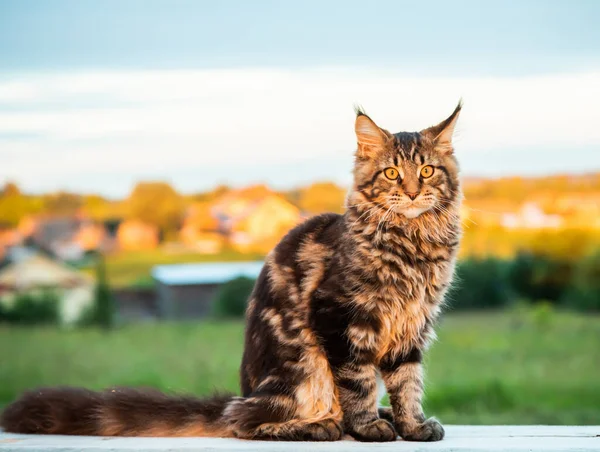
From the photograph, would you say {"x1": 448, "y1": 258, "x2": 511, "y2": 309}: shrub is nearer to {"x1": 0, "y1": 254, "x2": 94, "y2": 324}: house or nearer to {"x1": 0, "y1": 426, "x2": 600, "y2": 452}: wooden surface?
{"x1": 0, "y1": 254, "x2": 94, "y2": 324}: house

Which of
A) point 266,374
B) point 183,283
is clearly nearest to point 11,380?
point 183,283

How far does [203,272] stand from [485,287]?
2.51m

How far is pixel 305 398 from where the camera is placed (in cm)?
218

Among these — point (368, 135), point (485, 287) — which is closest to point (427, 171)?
point (368, 135)

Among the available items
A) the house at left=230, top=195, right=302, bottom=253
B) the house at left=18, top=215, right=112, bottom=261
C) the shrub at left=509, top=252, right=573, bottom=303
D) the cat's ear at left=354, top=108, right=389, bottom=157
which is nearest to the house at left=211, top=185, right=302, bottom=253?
the house at left=230, top=195, right=302, bottom=253

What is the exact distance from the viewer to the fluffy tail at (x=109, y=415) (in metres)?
2.26

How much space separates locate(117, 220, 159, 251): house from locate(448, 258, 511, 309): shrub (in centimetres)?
270

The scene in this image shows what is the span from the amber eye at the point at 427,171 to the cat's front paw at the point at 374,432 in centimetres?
73

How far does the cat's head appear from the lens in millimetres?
2203

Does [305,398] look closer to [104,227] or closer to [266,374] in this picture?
[266,374]

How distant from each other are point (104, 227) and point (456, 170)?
4.67m

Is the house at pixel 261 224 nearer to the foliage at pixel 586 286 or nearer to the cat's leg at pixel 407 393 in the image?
the foliage at pixel 586 286

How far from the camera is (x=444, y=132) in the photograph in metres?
2.32

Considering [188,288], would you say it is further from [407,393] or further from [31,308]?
[407,393]
